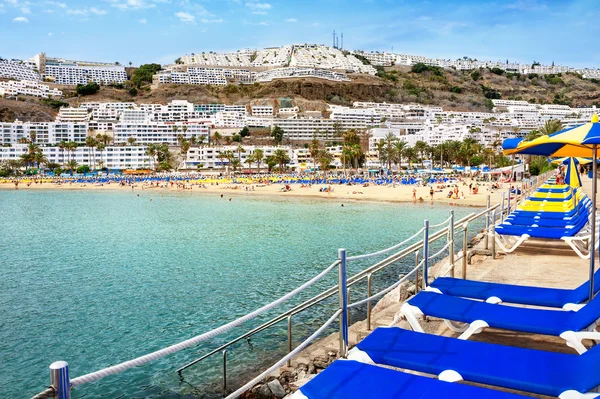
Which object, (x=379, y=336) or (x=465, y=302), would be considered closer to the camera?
(x=379, y=336)

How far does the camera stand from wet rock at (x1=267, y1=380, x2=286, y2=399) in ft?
17.4

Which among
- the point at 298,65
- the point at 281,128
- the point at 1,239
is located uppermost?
the point at 298,65

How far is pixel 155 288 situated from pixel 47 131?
440 feet

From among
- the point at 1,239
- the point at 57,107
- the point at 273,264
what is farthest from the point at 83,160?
the point at 273,264

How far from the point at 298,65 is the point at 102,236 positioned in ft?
564

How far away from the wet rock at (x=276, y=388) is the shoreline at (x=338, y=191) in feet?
116

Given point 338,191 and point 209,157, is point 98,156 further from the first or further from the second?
point 338,191

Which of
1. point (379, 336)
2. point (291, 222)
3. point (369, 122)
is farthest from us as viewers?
point (369, 122)

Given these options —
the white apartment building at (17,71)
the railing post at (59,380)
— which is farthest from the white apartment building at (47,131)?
the railing post at (59,380)

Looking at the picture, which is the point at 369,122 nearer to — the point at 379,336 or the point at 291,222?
the point at 291,222

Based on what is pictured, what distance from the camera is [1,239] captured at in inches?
988

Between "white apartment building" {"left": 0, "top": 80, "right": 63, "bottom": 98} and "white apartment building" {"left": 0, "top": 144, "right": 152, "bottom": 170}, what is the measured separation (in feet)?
158

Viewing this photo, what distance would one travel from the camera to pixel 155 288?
1338cm

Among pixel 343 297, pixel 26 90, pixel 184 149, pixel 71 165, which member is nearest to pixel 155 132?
pixel 184 149
